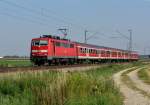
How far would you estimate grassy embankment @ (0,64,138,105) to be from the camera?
16578 millimetres

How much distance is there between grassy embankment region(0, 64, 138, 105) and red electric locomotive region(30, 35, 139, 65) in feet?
78.4

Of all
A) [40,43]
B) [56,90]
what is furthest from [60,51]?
[56,90]

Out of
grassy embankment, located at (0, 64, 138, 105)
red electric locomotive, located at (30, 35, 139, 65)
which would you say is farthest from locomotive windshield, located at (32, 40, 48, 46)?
grassy embankment, located at (0, 64, 138, 105)

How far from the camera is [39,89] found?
17.5 meters

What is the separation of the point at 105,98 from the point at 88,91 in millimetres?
2462

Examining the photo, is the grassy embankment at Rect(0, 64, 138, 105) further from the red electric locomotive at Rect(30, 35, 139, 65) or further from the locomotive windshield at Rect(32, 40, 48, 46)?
the locomotive windshield at Rect(32, 40, 48, 46)

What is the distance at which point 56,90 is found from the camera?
56.5ft

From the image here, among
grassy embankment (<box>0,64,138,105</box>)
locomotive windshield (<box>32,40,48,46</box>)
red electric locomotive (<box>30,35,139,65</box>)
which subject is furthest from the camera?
locomotive windshield (<box>32,40,48,46</box>)

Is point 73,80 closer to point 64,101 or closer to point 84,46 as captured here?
point 64,101

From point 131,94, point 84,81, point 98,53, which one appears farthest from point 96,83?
point 98,53

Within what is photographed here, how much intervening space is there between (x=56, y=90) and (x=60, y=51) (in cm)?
3374

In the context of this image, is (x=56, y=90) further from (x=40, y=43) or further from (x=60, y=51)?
(x=60, y=51)

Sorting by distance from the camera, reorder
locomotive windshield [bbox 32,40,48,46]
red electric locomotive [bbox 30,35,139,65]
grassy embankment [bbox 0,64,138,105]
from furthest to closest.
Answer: locomotive windshield [bbox 32,40,48,46]
red electric locomotive [bbox 30,35,139,65]
grassy embankment [bbox 0,64,138,105]

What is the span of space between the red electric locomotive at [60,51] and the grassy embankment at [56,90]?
78.4 feet
